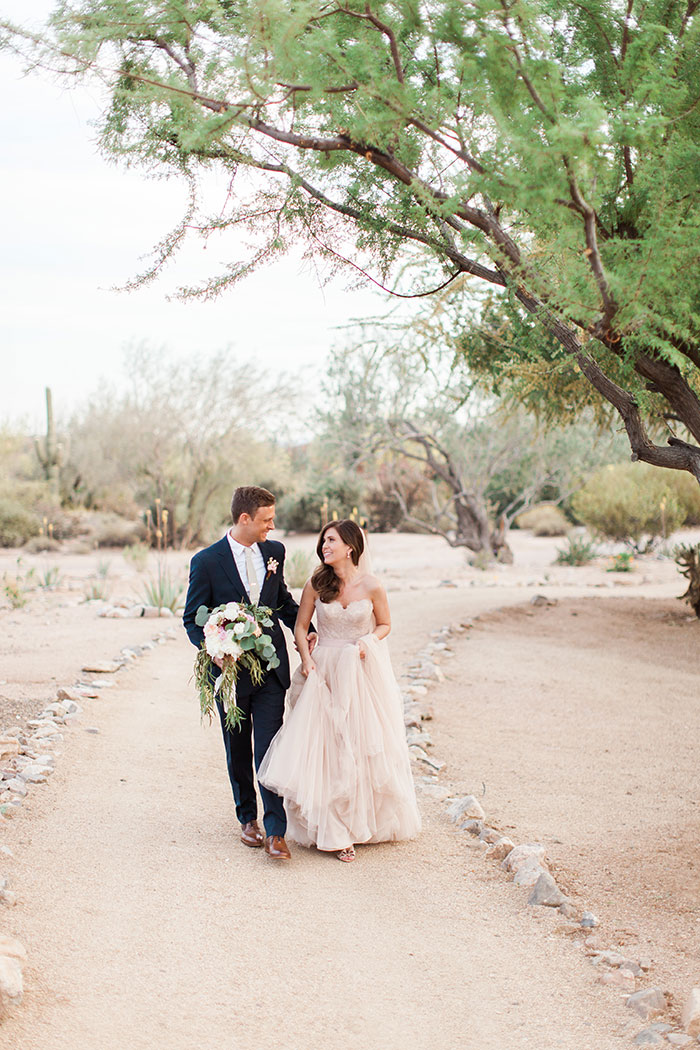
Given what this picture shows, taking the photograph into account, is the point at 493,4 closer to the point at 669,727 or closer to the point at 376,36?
the point at 376,36

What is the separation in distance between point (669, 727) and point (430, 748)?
2271 mm

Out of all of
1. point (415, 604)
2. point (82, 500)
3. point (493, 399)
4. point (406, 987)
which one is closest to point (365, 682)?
point (406, 987)

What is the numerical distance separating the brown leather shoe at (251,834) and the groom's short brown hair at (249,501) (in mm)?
1646

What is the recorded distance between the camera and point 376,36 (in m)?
5.34

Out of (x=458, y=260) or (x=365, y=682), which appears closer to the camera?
(x=365, y=682)

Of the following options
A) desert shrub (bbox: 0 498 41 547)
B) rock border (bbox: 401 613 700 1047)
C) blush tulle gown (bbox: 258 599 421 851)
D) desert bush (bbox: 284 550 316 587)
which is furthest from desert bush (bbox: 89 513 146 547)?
blush tulle gown (bbox: 258 599 421 851)

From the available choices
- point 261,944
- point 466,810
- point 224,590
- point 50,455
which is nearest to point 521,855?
point 466,810

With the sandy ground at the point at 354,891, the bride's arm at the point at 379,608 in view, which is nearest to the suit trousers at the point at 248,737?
the sandy ground at the point at 354,891

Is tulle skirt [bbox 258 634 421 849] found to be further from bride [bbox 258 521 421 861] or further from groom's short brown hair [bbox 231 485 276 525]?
groom's short brown hair [bbox 231 485 276 525]

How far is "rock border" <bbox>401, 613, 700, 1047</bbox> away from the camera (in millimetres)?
3547

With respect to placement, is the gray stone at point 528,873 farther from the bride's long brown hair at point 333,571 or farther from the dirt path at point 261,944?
the bride's long brown hair at point 333,571

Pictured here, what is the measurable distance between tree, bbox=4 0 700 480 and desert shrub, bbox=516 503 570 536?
29394mm

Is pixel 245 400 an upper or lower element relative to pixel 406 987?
upper

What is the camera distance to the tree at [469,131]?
4.40 metres
